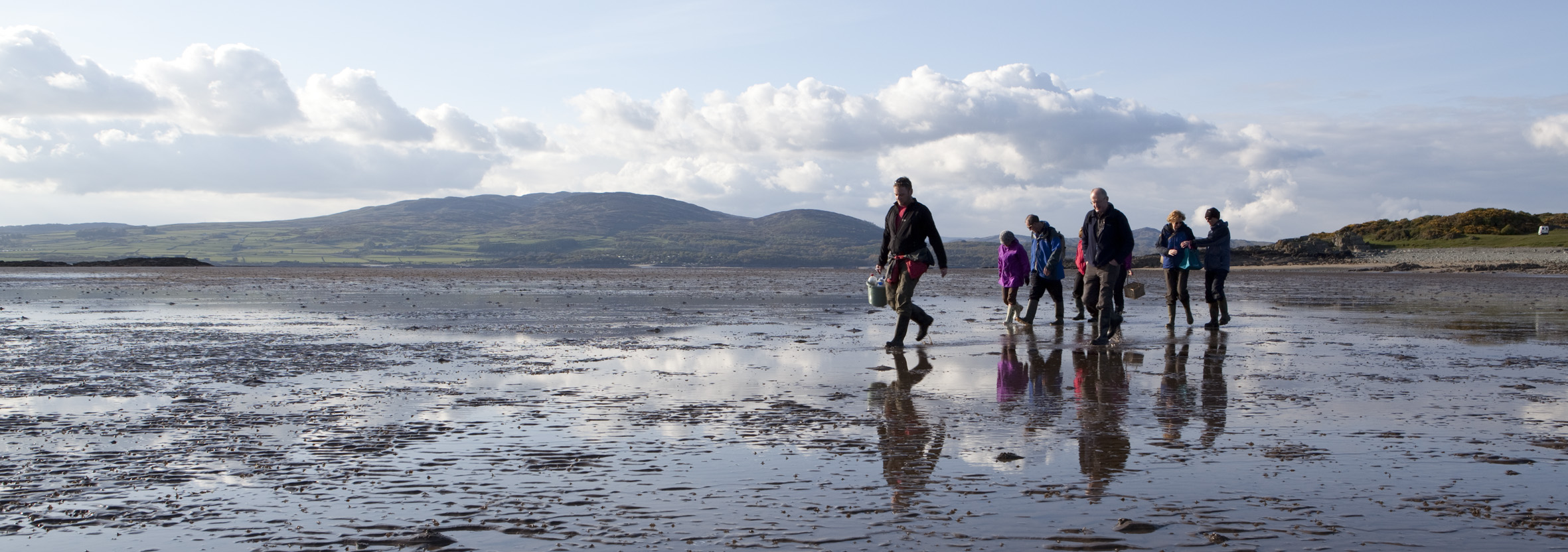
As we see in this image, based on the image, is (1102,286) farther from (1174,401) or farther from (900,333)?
(1174,401)

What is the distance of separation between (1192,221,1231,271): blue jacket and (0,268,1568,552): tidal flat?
9.29 ft

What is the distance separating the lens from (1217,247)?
14.4 meters

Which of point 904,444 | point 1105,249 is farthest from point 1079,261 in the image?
point 904,444

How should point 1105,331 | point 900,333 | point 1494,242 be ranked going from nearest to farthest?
point 900,333, point 1105,331, point 1494,242

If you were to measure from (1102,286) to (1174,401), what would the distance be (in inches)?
210

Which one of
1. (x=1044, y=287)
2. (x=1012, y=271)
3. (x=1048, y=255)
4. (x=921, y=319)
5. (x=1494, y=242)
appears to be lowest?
(x=921, y=319)

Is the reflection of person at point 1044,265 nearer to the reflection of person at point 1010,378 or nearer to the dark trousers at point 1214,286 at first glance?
the dark trousers at point 1214,286

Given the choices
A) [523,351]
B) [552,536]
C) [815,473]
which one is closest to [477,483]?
[552,536]

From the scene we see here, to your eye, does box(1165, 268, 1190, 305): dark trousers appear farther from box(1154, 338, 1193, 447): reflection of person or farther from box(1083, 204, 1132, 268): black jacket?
box(1154, 338, 1193, 447): reflection of person

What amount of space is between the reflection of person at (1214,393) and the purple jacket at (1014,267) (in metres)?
3.86

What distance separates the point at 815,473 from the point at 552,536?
4.49 ft

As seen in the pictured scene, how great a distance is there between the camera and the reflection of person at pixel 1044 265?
47.3 ft

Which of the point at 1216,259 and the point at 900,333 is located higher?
the point at 1216,259

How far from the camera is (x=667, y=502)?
3.99 meters
